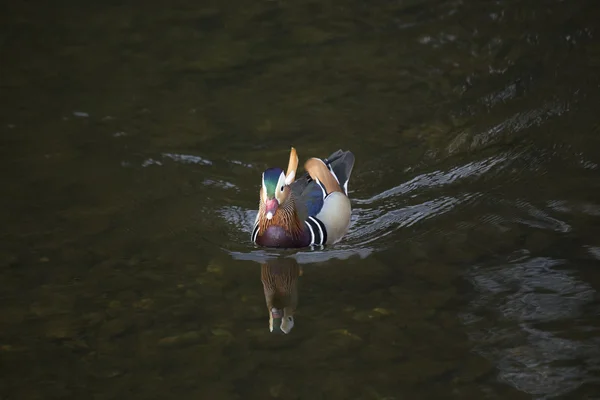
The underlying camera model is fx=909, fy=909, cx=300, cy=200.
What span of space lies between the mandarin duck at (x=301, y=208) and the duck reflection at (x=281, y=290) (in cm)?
28

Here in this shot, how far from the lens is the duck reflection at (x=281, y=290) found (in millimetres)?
7113

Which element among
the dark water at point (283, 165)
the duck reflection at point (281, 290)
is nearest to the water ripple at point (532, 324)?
the dark water at point (283, 165)

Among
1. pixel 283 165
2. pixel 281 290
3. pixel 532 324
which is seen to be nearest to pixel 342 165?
pixel 283 165

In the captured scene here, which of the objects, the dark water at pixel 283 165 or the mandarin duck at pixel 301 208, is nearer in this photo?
the dark water at pixel 283 165

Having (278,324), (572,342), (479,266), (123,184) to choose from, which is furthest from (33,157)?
(572,342)

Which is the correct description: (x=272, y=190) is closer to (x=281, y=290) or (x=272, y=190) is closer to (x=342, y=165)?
(x=281, y=290)

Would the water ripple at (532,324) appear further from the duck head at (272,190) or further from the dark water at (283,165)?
the duck head at (272,190)

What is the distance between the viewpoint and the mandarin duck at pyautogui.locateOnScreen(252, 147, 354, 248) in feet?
26.5

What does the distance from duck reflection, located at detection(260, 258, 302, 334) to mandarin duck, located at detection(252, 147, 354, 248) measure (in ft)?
0.92

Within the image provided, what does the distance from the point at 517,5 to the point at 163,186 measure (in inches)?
246

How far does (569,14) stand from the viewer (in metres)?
12.3

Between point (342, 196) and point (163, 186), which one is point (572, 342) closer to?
point (342, 196)

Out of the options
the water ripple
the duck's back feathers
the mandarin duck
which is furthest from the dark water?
the duck's back feathers

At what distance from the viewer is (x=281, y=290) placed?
25.0ft
